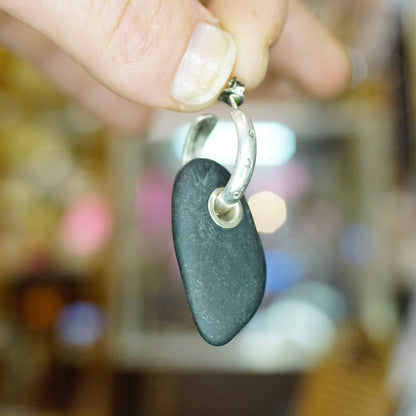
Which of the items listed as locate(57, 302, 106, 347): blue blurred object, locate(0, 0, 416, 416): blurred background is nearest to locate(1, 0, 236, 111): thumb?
locate(0, 0, 416, 416): blurred background

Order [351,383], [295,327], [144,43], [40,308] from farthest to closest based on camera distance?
[295,327], [40,308], [351,383], [144,43]

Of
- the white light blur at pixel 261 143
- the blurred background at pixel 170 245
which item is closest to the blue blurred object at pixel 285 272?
the blurred background at pixel 170 245

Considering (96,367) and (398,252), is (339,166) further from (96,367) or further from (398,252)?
(96,367)

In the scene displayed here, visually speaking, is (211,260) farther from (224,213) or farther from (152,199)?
(152,199)

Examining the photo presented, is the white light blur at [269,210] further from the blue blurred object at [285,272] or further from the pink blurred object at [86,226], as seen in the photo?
the pink blurred object at [86,226]

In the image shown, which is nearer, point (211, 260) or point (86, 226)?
point (211, 260)

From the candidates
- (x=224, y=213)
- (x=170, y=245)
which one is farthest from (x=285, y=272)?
(x=224, y=213)

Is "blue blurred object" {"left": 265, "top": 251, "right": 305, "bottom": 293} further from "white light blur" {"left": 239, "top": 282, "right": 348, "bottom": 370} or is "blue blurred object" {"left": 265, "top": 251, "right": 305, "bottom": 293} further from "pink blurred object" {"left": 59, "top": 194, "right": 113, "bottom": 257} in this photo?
"pink blurred object" {"left": 59, "top": 194, "right": 113, "bottom": 257}
